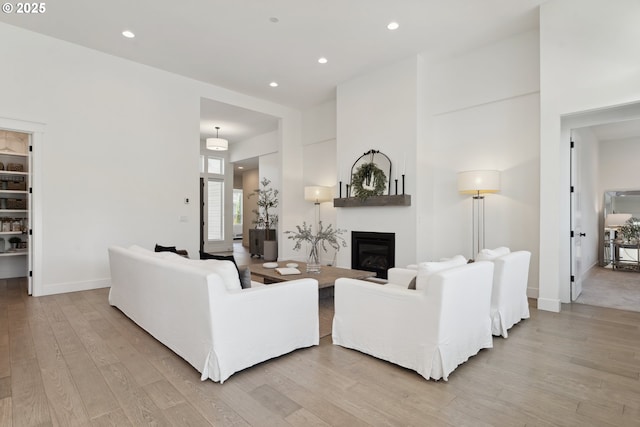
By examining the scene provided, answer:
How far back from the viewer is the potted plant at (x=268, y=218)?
29.1 ft

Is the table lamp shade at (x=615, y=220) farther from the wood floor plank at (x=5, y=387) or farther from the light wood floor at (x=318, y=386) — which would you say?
the wood floor plank at (x=5, y=387)

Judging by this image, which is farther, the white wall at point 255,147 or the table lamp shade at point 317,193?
the white wall at point 255,147

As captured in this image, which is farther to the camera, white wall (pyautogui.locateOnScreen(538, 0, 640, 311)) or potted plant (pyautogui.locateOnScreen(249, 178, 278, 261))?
potted plant (pyautogui.locateOnScreen(249, 178, 278, 261))

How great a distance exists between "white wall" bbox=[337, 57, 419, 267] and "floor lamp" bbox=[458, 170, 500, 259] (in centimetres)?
87

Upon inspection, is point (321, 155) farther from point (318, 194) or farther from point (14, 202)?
point (14, 202)

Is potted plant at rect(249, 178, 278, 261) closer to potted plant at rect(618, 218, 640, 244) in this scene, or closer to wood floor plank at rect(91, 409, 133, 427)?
wood floor plank at rect(91, 409, 133, 427)

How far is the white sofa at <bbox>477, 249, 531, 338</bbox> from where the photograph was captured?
3.16 m

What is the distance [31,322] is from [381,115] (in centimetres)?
550

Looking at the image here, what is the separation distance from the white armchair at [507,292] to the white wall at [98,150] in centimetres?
506

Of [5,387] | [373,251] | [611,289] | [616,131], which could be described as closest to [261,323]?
[5,387]

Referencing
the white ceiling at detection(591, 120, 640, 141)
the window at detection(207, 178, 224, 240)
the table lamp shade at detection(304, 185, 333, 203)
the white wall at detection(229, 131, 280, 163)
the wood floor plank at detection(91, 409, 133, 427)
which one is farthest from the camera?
the window at detection(207, 178, 224, 240)

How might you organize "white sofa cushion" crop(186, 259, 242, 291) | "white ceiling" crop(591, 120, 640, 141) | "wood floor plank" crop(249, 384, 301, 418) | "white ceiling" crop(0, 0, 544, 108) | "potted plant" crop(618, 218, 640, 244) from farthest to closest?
"potted plant" crop(618, 218, 640, 244) → "white ceiling" crop(591, 120, 640, 141) → "white ceiling" crop(0, 0, 544, 108) → "white sofa cushion" crop(186, 259, 242, 291) → "wood floor plank" crop(249, 384, 301, 418)

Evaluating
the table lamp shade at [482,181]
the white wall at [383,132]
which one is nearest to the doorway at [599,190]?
the table lamp shade at [482,181]

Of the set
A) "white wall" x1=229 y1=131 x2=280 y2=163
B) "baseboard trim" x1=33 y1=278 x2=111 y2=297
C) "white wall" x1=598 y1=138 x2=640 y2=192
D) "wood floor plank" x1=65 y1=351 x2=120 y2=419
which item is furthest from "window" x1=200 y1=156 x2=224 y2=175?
"white wall" x1=598 y1=138 x2=640 y2=192
